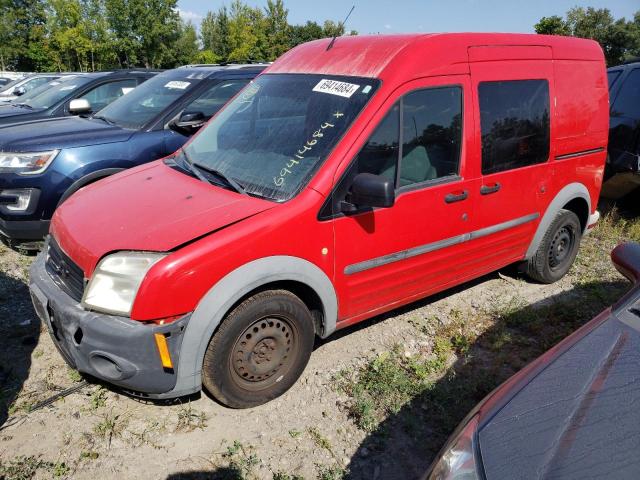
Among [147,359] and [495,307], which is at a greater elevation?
[147,359]

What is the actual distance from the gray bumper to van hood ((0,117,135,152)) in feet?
8.10

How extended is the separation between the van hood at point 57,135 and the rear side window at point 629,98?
6.00 m

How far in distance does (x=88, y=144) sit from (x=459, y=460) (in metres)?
4.36

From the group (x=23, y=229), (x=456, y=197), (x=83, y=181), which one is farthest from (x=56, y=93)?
(x=456, y=197)

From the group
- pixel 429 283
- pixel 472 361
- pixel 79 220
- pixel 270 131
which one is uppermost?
pixel 270 131

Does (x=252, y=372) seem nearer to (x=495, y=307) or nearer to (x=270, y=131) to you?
(x=270, y=131)

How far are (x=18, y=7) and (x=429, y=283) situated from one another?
165ft

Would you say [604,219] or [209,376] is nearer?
[209,376]

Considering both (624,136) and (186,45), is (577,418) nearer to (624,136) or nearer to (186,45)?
(624,136)

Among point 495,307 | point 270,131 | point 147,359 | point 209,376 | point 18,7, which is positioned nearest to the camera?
point 147,359

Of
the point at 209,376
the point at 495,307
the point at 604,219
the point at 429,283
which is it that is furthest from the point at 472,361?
the point at 604,219

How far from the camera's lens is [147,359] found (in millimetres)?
2461

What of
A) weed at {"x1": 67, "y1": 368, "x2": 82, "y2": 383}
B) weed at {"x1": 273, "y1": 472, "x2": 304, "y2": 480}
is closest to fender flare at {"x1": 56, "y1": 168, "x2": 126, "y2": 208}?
weed at {"x1": 67, "y1": 368, "x2": 82, "y2": 383}

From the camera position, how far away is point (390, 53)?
3121 mm
